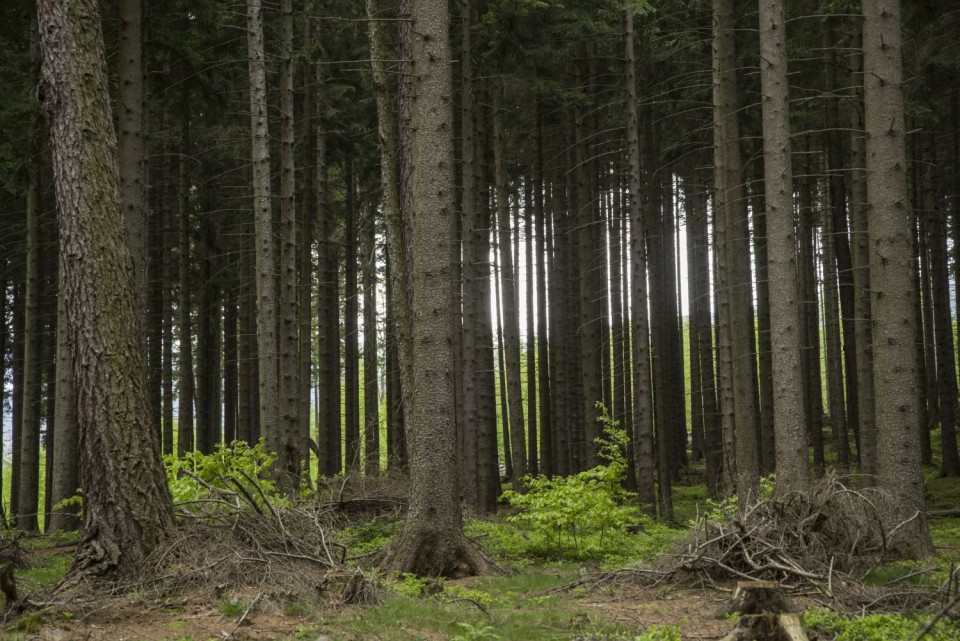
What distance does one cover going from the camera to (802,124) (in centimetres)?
1895

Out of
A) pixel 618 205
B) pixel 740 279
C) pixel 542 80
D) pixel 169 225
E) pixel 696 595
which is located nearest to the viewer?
pixel 696 595

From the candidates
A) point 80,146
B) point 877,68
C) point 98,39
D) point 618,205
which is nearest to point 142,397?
point 80,146

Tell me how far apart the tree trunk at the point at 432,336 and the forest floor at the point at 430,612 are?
0.48 meters

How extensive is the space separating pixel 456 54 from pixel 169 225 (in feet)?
28.5

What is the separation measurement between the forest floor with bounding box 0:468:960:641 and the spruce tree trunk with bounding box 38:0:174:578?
66cm

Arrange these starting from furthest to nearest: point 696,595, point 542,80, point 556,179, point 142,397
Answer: point 556,179, point 542,80, point 696,595, point 142,397

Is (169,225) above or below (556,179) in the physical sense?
below

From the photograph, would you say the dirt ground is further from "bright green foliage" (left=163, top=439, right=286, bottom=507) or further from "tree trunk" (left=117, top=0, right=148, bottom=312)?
"tree trunk" (left=117, top=0, right=148, bottom=312)

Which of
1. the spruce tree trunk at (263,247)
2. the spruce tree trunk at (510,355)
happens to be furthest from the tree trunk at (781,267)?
the spruce tree trunk at (263,247)

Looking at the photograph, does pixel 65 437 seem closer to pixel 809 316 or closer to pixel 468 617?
pixel 468 617

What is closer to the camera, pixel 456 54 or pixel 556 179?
pixel 456 54

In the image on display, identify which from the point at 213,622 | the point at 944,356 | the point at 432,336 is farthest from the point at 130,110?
the point at 944,356

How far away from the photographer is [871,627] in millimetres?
6168

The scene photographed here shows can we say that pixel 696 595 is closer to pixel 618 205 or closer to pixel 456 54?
pixel 456 54
